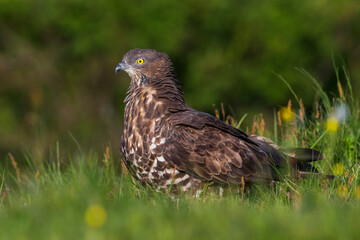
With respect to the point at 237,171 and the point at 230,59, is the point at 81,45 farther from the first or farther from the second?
the point at 237,171

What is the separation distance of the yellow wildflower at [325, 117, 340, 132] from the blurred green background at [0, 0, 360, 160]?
17.3 m

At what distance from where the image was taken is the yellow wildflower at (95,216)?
400 cm

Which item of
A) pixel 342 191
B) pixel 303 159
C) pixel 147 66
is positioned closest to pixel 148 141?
pixel 147 66

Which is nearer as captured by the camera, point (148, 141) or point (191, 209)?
point (191, 209)

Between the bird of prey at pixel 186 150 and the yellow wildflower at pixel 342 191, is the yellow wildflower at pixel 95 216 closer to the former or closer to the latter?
the bird of prey at pixel 186 150

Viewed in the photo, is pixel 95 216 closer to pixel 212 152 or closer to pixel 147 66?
pixel 212 152

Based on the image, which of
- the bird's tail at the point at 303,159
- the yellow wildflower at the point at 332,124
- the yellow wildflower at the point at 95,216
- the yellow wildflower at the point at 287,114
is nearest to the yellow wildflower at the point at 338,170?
the bird's tail at the point at 303,159

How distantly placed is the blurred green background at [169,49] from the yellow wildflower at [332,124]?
17.3m

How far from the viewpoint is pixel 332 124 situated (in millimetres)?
6453

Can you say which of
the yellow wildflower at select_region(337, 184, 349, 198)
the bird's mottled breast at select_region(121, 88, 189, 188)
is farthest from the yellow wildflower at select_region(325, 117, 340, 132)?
the bird's mottled breast at select_region(121, 88, 189, 188)

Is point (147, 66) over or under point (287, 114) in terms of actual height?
over

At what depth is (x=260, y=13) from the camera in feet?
84.0

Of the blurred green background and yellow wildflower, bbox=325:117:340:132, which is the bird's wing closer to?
yellow wildflower, bbox=325:117:340:132

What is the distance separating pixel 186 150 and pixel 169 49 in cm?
1885
